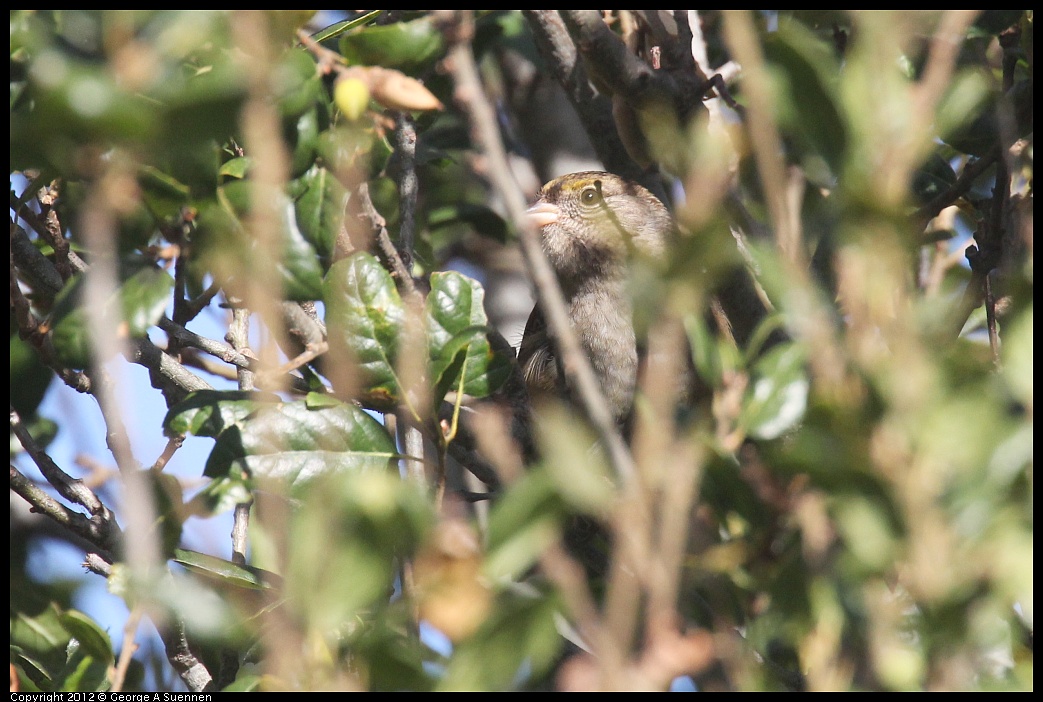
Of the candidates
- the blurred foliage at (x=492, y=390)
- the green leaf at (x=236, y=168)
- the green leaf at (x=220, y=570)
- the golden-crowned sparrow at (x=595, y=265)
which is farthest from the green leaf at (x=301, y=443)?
the golden-crowned sparrow at (x=595, y=265)

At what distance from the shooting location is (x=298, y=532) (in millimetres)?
1289

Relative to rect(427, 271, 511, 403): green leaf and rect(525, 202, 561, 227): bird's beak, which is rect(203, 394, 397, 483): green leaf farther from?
rect(525, 202, 561, 227): bird's beak

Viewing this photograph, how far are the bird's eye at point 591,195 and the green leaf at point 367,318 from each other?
256cm

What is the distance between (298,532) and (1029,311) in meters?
1.01

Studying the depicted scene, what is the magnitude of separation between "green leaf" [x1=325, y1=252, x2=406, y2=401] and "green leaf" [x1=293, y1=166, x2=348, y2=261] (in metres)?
0.12

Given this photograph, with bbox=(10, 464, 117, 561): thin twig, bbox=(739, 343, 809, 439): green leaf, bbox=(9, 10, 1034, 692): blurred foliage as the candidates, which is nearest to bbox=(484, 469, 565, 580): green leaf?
bbox=(9, 10, 1034, 692): blurred foliage

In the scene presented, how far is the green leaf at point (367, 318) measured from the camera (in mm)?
1952

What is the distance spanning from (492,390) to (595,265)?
2248mm

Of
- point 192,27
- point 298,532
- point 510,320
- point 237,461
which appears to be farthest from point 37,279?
point 510,320

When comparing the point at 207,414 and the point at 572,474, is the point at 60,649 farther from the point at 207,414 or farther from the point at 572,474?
the point at 572,474

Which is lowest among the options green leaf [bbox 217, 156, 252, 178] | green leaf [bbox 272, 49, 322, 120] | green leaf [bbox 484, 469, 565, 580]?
green leaf [bbox 484, 469, 565, 580]

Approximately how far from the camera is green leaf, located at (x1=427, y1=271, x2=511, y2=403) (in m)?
2.00

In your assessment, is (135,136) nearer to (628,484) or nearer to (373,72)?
(373,72)

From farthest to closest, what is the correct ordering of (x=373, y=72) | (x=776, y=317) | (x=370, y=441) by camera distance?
1. (x=370, y=441)
2. (x=373, y=72)
3. (x=776, y=317)
